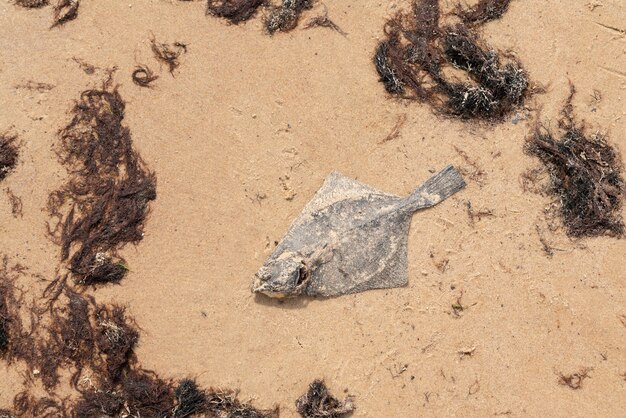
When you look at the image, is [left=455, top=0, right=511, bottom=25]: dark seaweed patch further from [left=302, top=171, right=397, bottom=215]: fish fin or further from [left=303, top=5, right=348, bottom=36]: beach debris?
[left=302, top=171, right=397, bottom=215]: fish fin

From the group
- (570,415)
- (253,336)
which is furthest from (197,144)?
(570,415)

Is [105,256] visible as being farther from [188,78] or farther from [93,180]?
[188,78]

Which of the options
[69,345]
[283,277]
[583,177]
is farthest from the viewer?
[583,177]

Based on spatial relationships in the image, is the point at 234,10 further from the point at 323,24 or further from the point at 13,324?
the point at 13,324

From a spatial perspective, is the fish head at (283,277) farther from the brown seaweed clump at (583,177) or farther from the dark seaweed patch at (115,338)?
the brown seaweed clump at (583,177)

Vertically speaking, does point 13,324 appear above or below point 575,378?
above

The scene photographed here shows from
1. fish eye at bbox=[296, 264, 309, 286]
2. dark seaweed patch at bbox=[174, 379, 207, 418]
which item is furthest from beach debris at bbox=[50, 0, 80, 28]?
dark seaweed patch at bbox=[174, 379, 207, 418]

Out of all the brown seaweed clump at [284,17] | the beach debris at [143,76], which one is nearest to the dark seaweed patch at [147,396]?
the beach debris at [143,76]

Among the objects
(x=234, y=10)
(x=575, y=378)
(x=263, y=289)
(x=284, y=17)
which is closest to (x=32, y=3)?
(x=234, y=10)
